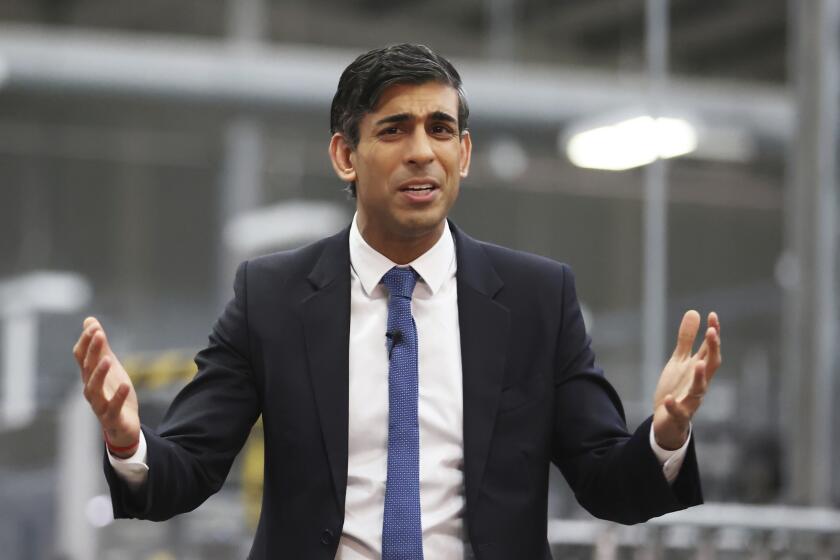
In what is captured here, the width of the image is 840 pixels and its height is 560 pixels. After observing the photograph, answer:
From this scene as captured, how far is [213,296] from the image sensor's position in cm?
1119

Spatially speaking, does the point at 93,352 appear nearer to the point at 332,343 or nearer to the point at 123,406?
the point at 123,406

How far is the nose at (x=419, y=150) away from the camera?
2311 millimetres

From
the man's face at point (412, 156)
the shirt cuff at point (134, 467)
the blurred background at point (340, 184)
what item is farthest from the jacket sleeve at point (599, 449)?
the blurred background at point (340, 184)

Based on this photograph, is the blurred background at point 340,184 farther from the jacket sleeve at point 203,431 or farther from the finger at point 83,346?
the finger at point 83,346

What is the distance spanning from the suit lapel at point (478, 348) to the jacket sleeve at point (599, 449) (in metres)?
0.13

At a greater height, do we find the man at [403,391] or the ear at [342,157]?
the ear at [342,157]

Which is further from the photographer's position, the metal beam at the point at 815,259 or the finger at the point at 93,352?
the metal beam at the point at 815,259

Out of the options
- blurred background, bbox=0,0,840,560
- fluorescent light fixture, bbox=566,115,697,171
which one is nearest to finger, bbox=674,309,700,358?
blurred background, bbox=0,0,840,560

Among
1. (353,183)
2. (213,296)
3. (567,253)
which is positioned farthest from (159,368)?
(353,183)

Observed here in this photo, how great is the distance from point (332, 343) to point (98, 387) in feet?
1.40

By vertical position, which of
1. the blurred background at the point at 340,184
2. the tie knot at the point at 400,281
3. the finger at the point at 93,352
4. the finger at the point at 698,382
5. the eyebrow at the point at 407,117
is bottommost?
the finger at the point at 698,382

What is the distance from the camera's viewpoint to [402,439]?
2.28 meters

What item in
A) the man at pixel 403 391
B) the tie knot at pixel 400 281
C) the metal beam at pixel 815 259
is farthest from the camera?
the metal beam at pixel 815 259

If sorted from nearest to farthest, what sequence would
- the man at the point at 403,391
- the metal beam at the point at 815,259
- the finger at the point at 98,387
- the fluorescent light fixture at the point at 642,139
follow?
the finger at the point at 98,387 → the man at the point at 403,391 → the metal beam at the point at 815,259 → the fluorescent light fixture at the point at 642,139
